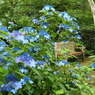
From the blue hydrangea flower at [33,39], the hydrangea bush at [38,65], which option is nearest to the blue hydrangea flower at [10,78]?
the hydrangea bush at [38,65]

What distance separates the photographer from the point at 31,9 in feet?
27.6

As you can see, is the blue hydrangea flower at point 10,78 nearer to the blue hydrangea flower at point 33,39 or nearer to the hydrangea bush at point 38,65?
the hydrangea bush at point 38,65

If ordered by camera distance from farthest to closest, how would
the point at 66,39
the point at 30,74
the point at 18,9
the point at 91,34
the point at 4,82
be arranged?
the point at 91,34, the point at 18,9, the point at 66,39, the point at 30,74, the point at 4,82

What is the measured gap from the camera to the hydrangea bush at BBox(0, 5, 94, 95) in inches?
50.9

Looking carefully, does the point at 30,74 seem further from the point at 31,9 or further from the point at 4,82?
the point at 31,9

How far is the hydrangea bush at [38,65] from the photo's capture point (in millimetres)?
1292

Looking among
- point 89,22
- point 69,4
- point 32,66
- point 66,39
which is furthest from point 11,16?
point 32,66

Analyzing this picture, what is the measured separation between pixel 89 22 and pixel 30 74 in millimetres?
7976

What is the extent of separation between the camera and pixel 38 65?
60.9 inches

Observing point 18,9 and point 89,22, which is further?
point 89,22

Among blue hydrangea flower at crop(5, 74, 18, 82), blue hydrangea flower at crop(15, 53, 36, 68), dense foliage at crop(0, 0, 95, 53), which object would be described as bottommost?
blue hydrangea flower at crop(5, 74, 18, 82)

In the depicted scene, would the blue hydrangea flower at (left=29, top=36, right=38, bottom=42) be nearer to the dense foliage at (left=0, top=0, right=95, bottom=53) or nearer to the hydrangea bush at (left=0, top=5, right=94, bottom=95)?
the hydrangea bush at (left=0, top=5, right=94, bottom=95)

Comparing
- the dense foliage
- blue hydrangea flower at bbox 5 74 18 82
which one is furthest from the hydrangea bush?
the dense foliage

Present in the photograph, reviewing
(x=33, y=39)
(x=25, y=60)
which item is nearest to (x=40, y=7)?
(x=33, y=39)
